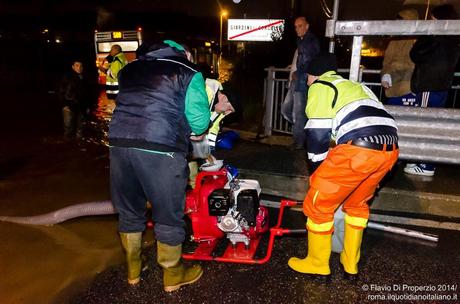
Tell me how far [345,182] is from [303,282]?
973 millimetres

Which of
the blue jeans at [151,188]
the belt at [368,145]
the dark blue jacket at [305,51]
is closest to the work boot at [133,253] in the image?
the blue jeans at [151,188]

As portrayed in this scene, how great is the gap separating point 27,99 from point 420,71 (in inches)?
634

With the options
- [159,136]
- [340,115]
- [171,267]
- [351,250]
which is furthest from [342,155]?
[171,267]

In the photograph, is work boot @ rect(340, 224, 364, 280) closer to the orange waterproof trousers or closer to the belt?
the orange waterproof trousers

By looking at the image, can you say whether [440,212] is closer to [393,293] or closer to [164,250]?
[393,293]

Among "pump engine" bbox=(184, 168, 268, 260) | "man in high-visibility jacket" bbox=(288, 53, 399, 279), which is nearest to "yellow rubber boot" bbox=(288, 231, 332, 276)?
"man in high-visibility jacket" bbox=(288, 53, 399, 279)

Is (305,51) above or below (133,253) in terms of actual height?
above

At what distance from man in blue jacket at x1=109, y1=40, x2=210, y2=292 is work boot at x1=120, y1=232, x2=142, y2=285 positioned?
10cm

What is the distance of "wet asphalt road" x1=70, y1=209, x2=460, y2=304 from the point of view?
3.11 metres

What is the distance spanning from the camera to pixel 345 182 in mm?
2967

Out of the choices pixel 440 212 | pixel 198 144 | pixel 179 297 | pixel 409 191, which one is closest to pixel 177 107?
pixel 198 144

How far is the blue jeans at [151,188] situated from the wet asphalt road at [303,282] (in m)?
0.49

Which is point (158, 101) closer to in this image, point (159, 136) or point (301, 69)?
point (159, 136)

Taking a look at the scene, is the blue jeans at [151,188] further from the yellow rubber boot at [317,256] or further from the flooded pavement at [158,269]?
the yellow rubber boot at [317,256]
